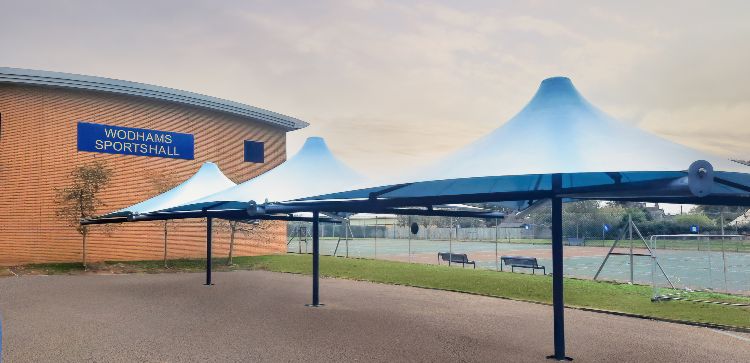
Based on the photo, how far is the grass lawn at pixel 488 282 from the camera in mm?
12422

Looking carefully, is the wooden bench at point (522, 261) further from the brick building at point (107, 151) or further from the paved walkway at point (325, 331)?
the brick building at point (107, 151)

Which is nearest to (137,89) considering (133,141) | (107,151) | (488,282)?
(133,141)

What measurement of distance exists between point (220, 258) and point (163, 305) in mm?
17777

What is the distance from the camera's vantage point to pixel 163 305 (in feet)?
45.5

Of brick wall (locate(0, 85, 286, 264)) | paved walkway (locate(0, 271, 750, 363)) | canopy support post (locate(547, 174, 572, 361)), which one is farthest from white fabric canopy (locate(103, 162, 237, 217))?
canopy support post (locate(547, 174, 572, 361))

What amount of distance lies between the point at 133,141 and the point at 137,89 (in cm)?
260

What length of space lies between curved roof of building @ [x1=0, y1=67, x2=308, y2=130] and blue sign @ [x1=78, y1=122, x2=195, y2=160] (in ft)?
5.90

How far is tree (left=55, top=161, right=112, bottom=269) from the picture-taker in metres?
25.3

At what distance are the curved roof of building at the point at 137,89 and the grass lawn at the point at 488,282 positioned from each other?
827 cm

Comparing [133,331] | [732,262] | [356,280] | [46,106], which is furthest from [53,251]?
[732,262]

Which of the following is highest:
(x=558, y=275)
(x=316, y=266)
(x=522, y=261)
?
(x=558, y=275)

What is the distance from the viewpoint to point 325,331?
10.3m

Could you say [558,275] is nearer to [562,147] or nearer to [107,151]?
[562,147]

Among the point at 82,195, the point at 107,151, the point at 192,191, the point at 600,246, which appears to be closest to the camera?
the point at 192,191
